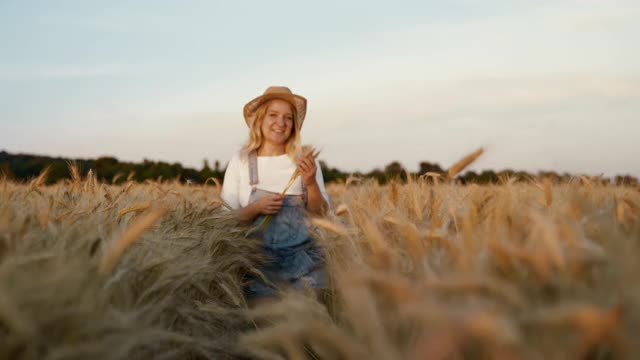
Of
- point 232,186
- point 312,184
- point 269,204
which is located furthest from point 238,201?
point 312,184

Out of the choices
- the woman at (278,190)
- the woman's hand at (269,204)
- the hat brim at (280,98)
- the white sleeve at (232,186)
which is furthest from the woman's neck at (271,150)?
the woman's hand at (269,204)

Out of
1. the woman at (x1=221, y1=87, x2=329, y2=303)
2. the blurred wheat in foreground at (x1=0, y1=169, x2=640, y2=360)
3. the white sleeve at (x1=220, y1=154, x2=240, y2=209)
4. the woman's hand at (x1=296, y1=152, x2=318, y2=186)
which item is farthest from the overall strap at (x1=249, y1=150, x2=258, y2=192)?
the blurred wheat in foreground at (x1=0, y1=169, x2=640, y2=360)

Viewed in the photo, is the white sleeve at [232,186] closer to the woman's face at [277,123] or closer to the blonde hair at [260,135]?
the blonde hair at [260,135]

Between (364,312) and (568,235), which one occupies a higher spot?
(568,235)

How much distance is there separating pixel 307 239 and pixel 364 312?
8.26 feet

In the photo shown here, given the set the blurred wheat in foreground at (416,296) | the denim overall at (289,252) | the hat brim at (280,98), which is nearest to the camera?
the blurred wheat in foreground at (416,296)

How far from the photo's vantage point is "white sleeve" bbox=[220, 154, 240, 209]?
425 cm

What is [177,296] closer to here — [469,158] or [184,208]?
[469,158]

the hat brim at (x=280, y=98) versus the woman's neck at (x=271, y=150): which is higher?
the hat brim at (x=280, y=98)

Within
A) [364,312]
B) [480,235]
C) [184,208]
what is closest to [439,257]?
[480,235]

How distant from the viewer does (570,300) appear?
116 centimetres

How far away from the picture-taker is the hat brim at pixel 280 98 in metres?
4.36

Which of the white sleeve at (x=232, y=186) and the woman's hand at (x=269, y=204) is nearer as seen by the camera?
the woman's hand at (x=269, y=204)

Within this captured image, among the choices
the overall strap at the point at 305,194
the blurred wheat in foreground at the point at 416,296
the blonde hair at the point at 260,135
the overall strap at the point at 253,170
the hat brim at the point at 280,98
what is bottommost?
the blurred wheat in foreground at the point at 416,296
